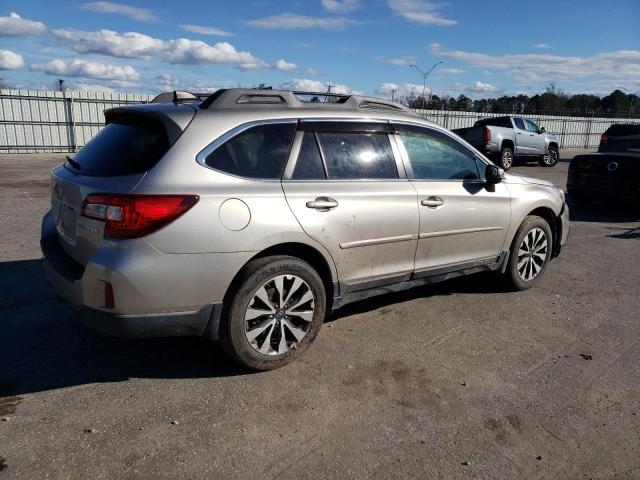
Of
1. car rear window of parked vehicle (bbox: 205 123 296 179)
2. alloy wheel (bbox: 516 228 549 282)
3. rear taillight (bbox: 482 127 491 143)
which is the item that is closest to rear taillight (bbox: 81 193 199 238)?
car rear window of parked vehicle (bbox: 205 123 296 179)

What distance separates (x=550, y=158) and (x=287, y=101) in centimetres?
2000

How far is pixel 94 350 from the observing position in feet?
12.8

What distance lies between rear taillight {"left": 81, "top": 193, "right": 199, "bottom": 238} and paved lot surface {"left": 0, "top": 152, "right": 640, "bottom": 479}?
1.04 metres

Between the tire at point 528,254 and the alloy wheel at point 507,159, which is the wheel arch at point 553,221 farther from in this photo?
the alloy wheel at point 507,159

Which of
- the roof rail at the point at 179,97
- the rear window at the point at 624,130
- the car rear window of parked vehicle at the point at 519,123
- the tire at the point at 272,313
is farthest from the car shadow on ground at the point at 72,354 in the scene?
the rear window at the point at 624,130

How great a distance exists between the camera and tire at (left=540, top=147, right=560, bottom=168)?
69.6 ft

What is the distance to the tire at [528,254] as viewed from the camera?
5266 mm

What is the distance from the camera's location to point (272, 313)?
3592 mm

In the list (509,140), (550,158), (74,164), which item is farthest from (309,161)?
(550,158)

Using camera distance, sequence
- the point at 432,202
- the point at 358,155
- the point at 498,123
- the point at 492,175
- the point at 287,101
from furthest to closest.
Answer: the point at 498,123
the point at 492,175
the point at 432,202
the point at 358,155
the point at 287,101

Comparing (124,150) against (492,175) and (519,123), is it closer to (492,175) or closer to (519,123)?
(492,175)

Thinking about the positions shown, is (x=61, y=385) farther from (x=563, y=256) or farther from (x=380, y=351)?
(x=563, y=256)

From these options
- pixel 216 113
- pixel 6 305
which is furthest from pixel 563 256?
pixel 6 305

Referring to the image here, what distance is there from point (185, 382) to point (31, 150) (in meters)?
18.9
